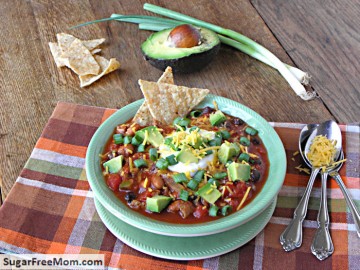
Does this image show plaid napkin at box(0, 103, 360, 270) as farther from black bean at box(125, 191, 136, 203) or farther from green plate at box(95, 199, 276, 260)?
black bean at box(125, 191, 136, 203)

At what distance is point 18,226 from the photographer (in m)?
2.14

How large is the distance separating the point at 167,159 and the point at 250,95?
105 centimetres

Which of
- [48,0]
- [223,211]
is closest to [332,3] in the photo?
[48,0]

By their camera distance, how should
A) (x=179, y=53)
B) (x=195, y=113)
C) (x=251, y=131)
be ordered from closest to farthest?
(x=251, y=131) → (x=195, y=113) → (x=179, y=53)

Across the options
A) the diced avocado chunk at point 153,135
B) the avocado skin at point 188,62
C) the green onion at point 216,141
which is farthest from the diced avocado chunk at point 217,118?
the avocado skin at point 188,62

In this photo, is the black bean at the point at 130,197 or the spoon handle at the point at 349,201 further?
the spoon handle at the point at 349,201

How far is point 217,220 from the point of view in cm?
193

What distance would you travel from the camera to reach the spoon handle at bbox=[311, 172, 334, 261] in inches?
79.9

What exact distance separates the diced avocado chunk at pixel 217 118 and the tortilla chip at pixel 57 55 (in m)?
1.20

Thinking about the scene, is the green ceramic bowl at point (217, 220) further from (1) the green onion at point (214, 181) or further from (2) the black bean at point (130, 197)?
(1) the green onion at point (214, 181)

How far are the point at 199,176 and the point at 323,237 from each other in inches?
22.9

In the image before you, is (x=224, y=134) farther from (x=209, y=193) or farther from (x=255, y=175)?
(x=209, y=193)

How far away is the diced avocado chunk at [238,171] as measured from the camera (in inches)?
81.0

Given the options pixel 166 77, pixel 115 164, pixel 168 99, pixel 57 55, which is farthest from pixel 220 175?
pixel 57 55
